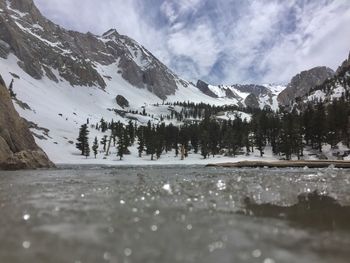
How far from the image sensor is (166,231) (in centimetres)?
1120

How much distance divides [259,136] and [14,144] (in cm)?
9864

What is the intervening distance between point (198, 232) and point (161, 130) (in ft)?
555

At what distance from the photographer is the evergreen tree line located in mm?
133125

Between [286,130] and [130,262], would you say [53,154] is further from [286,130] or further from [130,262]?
[130,262]

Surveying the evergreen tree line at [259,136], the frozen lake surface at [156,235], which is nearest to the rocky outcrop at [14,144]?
the frozen lake surface at [156,235]

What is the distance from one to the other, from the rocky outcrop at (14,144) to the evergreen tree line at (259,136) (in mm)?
70790

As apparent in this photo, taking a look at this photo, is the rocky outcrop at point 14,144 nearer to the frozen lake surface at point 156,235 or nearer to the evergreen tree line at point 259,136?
the frozen lake surface at point 156,235

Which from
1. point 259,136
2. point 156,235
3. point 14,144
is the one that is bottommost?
point 156,235

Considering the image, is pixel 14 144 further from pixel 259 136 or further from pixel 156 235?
pixel 259 136

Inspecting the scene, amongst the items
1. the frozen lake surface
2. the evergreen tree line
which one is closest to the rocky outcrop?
the frozen lake surface

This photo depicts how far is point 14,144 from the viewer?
253 feet

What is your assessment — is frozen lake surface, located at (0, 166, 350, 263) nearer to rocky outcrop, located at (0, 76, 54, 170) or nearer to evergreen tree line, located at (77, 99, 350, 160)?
rocky outcrop, located at (0, 76, 54, 170)

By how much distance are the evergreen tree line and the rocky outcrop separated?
2787 inches

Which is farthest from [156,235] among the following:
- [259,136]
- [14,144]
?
[259,136]
